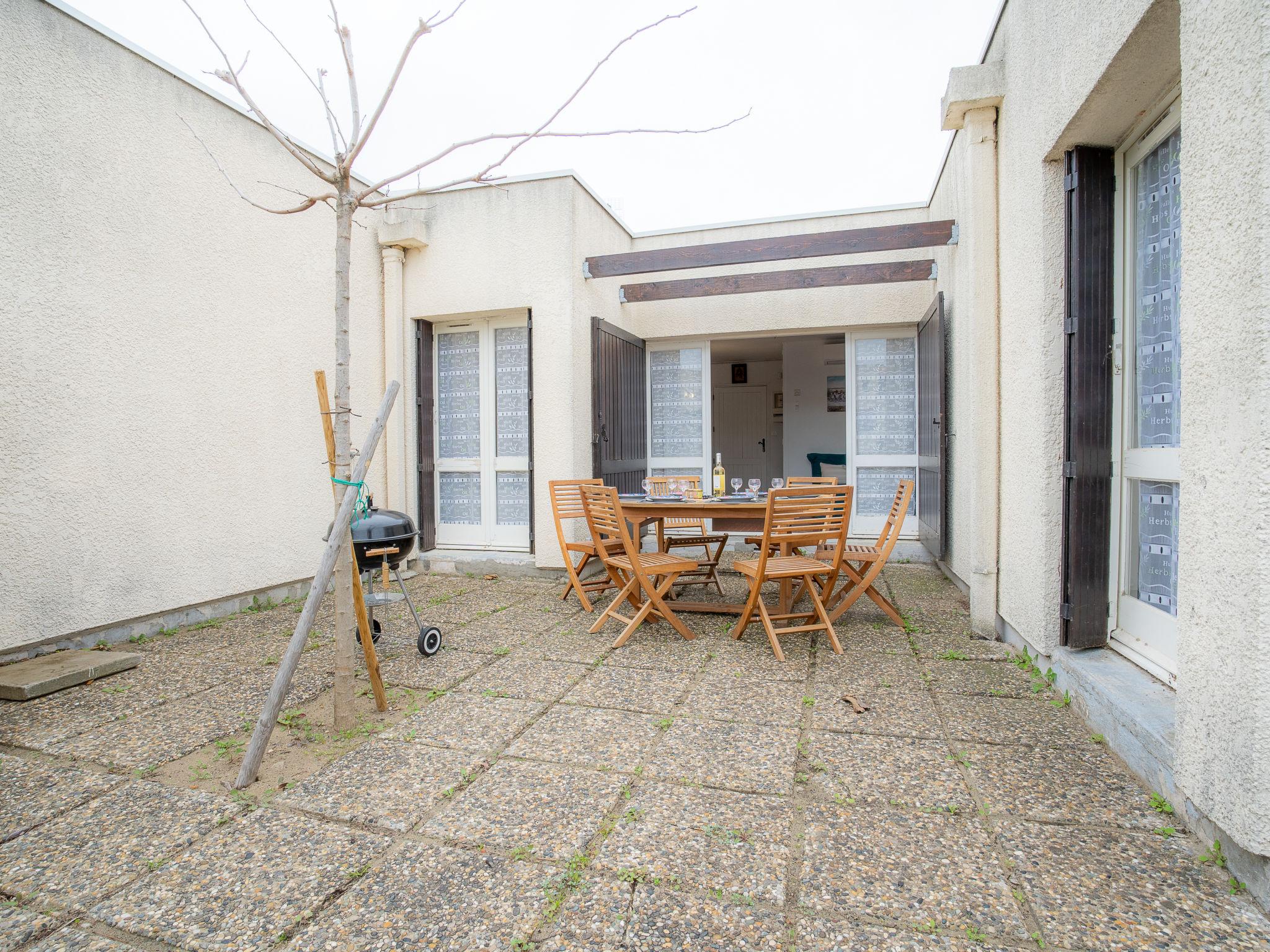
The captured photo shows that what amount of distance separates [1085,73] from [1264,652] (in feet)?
7.14

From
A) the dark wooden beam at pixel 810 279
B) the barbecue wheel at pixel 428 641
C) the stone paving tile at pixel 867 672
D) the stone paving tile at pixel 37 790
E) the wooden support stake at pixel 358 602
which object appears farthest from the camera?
the dark wooden beam at pixel 810 279

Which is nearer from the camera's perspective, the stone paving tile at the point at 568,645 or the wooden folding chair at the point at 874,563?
the stone paving tile at the point at 568,645

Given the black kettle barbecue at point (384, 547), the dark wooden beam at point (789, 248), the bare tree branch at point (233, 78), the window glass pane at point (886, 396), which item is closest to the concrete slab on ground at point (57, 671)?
the black kettle barbecue at point (384, 547)

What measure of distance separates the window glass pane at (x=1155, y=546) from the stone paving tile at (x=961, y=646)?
0.95 metres

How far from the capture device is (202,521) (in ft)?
14.4

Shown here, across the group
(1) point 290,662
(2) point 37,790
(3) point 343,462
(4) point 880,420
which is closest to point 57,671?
(2) point 37,790

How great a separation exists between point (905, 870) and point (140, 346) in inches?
190

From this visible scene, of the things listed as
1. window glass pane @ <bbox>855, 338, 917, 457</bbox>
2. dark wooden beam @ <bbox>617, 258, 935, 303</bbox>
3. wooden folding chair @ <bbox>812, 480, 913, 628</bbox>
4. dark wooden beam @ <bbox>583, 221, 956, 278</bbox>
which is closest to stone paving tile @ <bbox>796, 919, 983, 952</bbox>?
wooden folding chair @ <bbox>812, 480, 913, 628</bbox>

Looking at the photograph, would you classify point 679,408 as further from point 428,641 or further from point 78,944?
point 78,944

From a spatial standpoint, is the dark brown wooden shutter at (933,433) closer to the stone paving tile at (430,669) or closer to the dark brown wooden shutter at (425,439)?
the stone paving tile at (430,669)

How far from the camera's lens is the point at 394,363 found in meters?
6.11

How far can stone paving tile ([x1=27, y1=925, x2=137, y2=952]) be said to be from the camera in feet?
4.84

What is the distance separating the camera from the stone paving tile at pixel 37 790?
79.4 inches

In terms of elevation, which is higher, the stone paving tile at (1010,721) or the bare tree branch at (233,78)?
the bare tree branch at (233,78)
